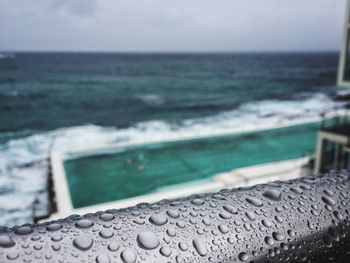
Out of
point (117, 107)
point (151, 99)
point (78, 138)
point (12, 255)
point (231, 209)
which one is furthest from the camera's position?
point (151, 99)

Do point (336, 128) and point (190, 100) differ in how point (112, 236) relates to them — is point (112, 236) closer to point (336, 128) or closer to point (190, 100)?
point (336, 128)

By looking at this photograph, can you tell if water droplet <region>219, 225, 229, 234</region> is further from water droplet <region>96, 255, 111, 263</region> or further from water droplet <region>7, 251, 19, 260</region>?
water droplet <region>7, 251, 19, 260</region>

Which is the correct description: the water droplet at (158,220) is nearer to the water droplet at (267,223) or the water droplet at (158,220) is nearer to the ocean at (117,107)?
the water droplet at (267,223)

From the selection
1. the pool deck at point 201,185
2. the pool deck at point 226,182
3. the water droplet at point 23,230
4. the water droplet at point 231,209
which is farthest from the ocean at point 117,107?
the water droplet at point 231,209

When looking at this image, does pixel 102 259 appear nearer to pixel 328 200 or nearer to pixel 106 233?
pixel 106 233

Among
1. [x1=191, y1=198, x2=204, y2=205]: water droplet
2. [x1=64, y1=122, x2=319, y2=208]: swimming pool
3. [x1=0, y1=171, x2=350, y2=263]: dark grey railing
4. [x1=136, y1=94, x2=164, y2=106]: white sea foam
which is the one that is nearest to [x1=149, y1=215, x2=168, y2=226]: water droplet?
[x1=0, y1=171, x2=350, y2=263]: dark grey railing

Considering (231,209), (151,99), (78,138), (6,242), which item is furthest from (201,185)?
(151,99)
